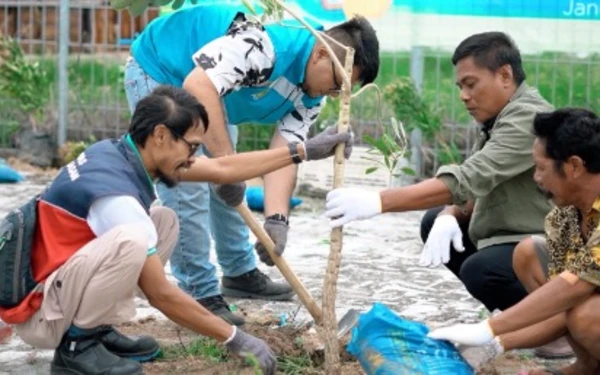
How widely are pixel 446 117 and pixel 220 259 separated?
3.18 metres

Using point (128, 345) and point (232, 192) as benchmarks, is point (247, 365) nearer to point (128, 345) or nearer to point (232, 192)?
point (128, 345)

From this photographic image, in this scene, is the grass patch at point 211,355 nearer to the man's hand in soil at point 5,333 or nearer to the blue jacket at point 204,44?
the man's hand in soil at point 5,333

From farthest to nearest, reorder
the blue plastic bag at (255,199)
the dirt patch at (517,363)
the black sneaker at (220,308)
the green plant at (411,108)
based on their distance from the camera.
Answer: the green plant at (411,108) → the blue plastic bag at (255,199) → the black sneaker at (220,308) → the dirt patch at (517,363)

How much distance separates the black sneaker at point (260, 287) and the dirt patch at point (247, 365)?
70 centimetres

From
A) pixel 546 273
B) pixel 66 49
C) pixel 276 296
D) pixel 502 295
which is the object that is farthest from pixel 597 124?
pixel 66 49

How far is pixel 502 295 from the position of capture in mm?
4805

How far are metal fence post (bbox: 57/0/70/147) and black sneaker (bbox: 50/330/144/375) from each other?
5.41 metres

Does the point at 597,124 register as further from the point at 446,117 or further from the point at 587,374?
the point at 446,117

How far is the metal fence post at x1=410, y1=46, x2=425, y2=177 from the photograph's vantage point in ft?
27.6

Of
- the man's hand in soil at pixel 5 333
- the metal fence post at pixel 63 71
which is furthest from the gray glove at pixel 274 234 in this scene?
the metal fence post at pixel 63 71

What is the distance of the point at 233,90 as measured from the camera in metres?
4.86

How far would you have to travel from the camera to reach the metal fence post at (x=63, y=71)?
9500 millimetres

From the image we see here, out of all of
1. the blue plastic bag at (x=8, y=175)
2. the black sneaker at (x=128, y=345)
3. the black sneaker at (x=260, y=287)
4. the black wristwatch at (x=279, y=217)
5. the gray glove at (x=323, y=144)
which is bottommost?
the blue plastic bag at (x=8, y=175)

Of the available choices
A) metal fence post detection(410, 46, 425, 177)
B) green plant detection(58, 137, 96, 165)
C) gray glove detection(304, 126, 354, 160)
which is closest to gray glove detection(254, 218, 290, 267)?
gray glove detection(304, 126, 354, 160)
